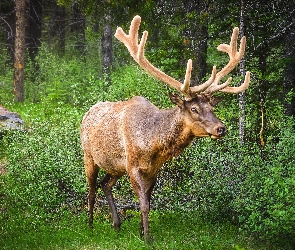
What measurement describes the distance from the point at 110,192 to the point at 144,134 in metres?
1.81

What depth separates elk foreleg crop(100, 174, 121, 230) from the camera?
27.1 feet

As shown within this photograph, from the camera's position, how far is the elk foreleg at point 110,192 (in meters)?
8.26

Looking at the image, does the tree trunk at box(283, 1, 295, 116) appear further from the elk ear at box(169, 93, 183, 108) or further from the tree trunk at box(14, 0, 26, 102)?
the tree trunk at box(14, 0, 26, 102)

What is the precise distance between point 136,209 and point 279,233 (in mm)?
2912

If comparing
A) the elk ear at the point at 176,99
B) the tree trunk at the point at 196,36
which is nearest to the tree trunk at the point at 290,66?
the tree trunk at the point at 196,36

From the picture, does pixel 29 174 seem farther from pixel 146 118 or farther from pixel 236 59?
pixel 236 59

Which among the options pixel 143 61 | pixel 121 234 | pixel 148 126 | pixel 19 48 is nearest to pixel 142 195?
pixel 148 126

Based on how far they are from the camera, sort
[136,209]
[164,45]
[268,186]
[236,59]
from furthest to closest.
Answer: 1. [164,45]
2. [136,209]
3. [236,59]
4. [268,186]

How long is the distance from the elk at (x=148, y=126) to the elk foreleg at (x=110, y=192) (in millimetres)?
16

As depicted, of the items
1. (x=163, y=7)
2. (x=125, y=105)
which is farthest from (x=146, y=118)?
(x=163, y=7)

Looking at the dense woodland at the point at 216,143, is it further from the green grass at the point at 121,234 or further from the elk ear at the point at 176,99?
the elk ear at the point at 176,99

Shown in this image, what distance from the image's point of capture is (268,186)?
22.8 ft

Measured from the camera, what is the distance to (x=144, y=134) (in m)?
7.11

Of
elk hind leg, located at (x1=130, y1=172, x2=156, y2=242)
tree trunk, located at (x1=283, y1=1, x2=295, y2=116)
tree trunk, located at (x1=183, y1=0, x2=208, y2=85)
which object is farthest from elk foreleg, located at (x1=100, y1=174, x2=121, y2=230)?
tree trunk, located at (x1=183, y1=0, x2=208, y2=85)
